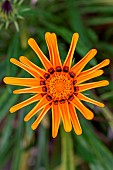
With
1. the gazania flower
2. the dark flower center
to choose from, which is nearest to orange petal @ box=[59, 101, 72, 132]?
the gazania flower

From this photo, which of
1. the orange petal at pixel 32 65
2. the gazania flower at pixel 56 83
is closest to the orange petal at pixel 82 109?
the gazania flower at pixel 56 83

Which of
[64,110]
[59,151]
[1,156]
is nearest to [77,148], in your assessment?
[59,151]

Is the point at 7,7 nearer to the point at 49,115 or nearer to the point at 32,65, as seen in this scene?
the point at 32,65

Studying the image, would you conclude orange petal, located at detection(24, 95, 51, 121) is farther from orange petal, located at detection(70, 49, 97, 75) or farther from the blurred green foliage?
the blurred green foliage

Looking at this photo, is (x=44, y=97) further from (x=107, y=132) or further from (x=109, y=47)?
(x=107, y=132)

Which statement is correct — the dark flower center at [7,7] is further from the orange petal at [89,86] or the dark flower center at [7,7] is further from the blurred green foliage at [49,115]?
the orange petal at [89,86]

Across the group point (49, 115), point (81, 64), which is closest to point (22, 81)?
point (81, 64)
